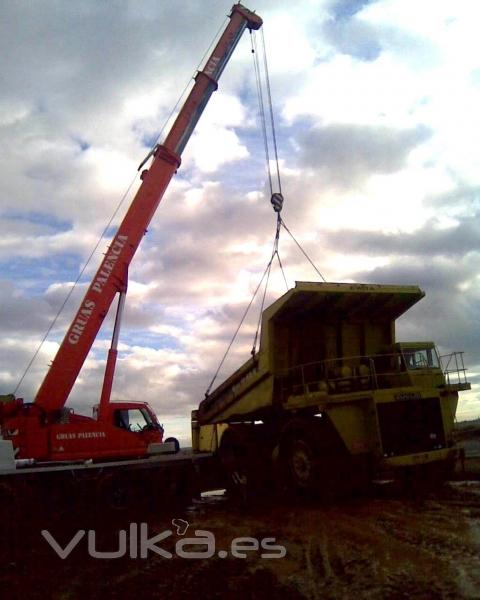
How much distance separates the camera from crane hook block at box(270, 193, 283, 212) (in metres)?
14.4

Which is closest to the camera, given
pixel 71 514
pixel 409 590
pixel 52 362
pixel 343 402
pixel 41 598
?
pixel 409 590

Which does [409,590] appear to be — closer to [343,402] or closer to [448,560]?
[448,560]

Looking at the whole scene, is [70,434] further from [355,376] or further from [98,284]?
[355,376]

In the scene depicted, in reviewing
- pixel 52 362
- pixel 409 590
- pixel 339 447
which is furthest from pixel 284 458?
pixel 409 590

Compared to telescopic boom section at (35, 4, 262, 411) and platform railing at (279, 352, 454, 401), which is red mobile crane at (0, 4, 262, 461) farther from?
platform railing at (279, 352, 454, 401)

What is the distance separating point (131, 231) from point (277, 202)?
3.74 meters

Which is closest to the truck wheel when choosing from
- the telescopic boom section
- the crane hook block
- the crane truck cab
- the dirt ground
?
the dirt ground

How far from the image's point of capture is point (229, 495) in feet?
46.7

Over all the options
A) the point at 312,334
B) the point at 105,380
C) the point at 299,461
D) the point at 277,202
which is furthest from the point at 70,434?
the point at 277,202

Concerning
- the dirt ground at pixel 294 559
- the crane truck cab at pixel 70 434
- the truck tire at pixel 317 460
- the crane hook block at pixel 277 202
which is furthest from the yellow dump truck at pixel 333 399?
the crane hook block at pixel 277 202

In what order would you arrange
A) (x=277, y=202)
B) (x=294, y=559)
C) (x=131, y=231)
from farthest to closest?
1. (x=277, y=202)
2. (x=131, y=231)
3. (x=294, y=559)

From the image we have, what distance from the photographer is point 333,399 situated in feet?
34.4

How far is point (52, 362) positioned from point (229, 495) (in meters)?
5.54

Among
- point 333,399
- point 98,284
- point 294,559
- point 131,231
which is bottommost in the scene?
point 294,559
